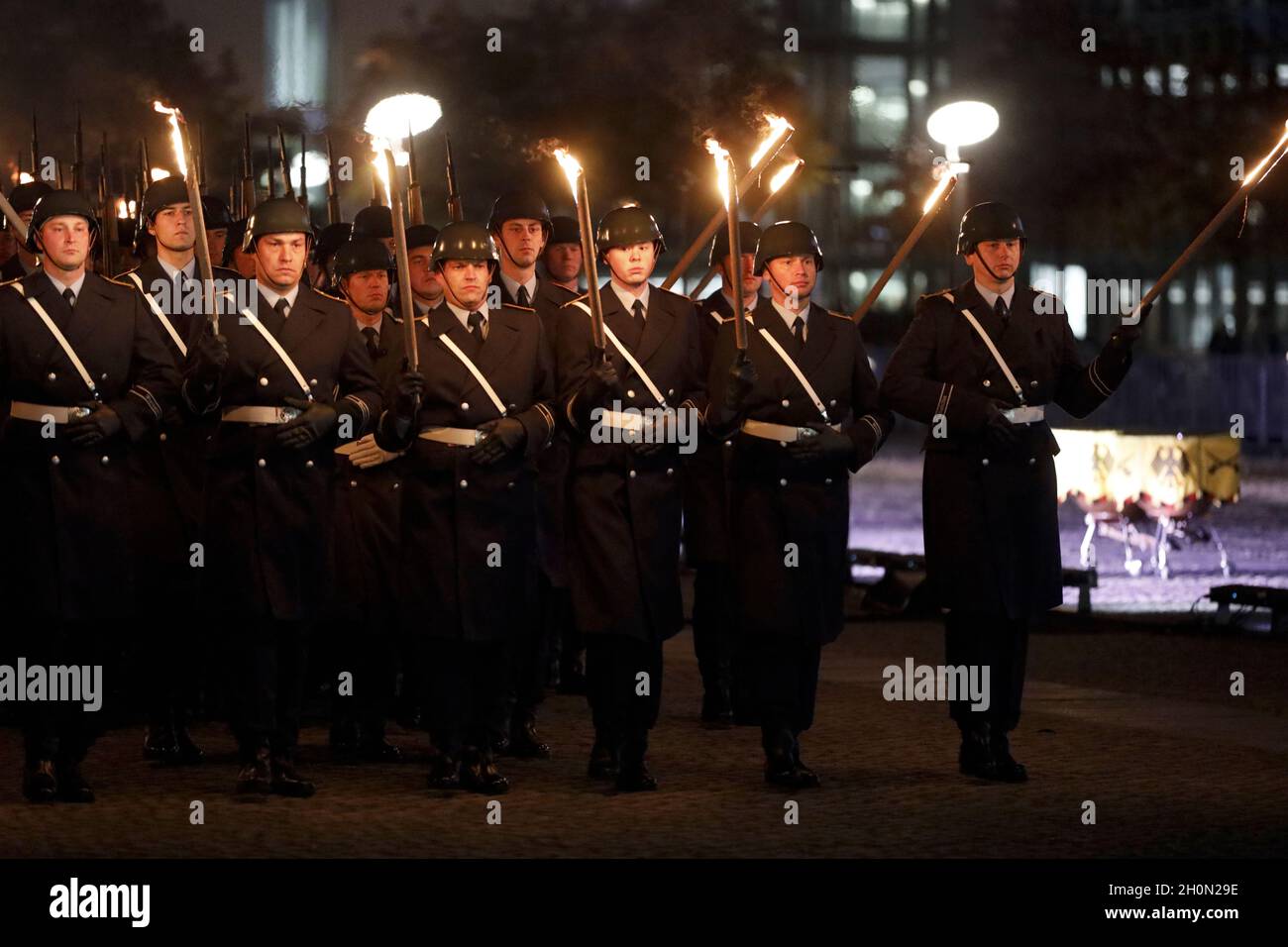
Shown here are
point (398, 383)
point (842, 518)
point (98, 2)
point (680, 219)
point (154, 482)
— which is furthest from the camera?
point (680, 219)

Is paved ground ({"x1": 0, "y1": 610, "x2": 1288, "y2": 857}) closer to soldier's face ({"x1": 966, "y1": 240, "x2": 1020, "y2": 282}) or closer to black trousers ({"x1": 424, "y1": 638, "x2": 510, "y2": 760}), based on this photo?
black trousers ({"x1": 424, "y1": 638, "x2": 510, "y2": 760})

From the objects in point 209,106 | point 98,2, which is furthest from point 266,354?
point 98,2

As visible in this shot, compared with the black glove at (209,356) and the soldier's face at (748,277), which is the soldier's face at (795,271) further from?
the black glove at (209,356)

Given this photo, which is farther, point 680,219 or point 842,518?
point 680,219

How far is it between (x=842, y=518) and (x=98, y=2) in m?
23.1

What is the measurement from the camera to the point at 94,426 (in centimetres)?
1017

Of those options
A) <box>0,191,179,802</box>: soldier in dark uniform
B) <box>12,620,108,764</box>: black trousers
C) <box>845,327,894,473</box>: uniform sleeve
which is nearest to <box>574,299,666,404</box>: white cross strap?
<box>845,327,894,473</box>: uniform sleeve

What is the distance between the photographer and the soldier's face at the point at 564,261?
44.9 feet

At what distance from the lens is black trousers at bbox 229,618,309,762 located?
34.1ft

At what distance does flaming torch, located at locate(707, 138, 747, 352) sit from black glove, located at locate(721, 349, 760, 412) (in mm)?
62
